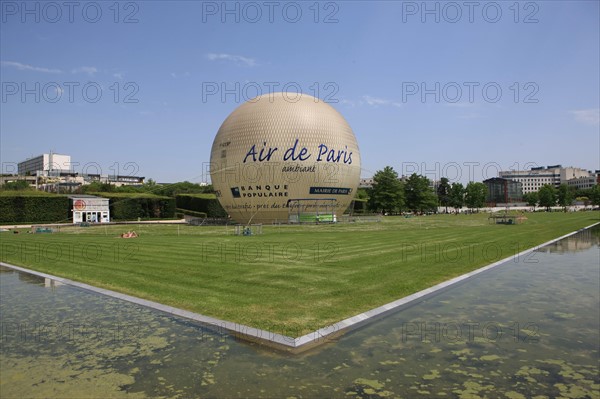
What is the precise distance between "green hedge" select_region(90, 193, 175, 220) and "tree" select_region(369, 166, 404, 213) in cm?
4685

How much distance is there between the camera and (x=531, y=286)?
12.1 meters

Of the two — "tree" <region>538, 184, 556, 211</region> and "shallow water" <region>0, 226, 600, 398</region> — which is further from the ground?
"tree" <region>538, 184, 556, 211</region>

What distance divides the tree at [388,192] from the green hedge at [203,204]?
38.0m

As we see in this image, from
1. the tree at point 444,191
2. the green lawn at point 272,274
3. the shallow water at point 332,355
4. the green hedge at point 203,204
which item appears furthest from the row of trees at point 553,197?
the shallow water at point 332,355

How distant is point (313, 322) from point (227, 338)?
1.82 metres

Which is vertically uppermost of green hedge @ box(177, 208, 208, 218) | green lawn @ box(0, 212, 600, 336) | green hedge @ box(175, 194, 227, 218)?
green hedge @ box(175, 194, 227, 218)

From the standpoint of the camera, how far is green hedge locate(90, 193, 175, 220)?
225 feet

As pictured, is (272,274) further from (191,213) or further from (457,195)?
(457,195)

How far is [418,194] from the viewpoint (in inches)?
4166

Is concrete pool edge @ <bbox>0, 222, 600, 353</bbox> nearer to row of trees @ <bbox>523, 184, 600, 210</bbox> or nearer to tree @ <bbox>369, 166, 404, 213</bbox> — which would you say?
tree @ <bbox>369, 166, 404, 213</bbox>

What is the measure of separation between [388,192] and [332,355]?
92.8 m

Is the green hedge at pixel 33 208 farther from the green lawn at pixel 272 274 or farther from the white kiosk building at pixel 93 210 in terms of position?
the green lawn at pixel 272 274

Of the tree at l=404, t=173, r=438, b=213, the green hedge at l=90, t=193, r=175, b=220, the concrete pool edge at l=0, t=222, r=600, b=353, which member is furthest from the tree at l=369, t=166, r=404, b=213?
the concrete pool edge at l=0, t=222, r=600, b=353

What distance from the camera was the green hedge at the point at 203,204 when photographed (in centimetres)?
7838
